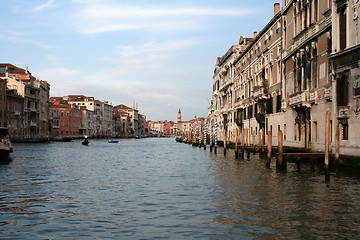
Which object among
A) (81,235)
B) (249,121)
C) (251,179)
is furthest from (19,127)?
(81,235)

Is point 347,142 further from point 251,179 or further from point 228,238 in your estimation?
point 228,238

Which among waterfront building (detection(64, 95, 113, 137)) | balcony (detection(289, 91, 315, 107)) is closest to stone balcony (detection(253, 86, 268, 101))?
balcony (detection(289, 91, 315, 107))

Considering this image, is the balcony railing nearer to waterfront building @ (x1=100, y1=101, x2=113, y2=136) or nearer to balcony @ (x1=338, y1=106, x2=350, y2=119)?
balcony @ (x1=338, y1=106, x2=350, y2=119)

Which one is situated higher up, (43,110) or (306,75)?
(43,110)

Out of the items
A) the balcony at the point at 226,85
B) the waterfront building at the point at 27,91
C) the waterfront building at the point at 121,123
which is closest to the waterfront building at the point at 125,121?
the waterfront building at the point at 121,123

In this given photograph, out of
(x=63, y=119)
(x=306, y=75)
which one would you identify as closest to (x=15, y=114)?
(x=63, y=119)

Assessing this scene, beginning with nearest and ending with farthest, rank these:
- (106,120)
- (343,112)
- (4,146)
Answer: (343,112)
(4,146)
(106,120)

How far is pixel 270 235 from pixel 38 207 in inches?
277

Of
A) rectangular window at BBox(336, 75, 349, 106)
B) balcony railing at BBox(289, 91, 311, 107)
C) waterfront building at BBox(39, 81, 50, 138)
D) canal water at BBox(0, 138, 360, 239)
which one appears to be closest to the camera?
canal water at BBox(0, 138, 360, 239)

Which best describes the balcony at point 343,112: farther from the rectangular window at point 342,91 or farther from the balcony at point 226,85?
the balcony at point 226,85

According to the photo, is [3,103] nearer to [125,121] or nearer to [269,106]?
[269,106]

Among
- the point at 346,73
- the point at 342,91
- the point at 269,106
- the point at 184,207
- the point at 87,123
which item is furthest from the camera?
the point at 87,123

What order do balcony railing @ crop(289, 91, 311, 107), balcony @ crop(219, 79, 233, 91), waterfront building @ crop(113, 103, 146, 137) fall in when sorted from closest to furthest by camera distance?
balcony railing @ crop(289, 91, 311, 107)
balcony @ crop(219, 79, 233, 91)
waterfront building @ crop(113, 103, 146, 137)

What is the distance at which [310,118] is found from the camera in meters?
25.3
